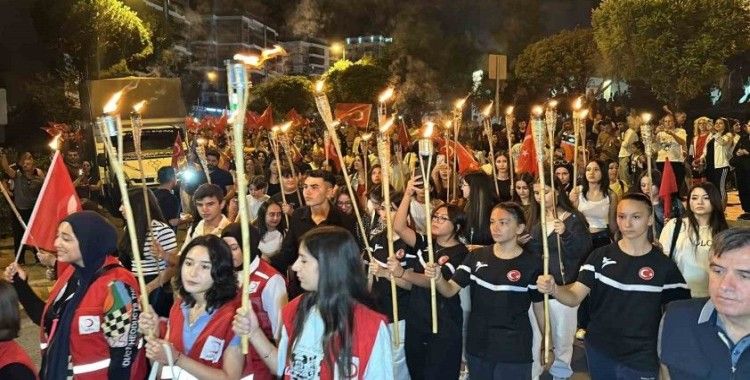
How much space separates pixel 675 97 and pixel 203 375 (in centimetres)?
2245

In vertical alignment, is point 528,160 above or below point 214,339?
above

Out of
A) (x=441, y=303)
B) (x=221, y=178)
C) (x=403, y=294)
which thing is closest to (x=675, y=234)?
(x=441, y=303)

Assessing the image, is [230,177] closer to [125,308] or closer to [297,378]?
[125,308]

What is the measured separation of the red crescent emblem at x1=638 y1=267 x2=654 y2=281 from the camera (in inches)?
180

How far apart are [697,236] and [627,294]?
1.42 m

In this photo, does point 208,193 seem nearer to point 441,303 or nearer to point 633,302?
point 441,303

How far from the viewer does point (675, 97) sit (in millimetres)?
23344

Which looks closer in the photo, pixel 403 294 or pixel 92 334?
pixel 92 334

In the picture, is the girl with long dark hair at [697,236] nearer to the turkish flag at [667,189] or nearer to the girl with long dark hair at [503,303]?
the girl with long dark hair at [503,303]

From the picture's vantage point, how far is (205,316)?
3836mm

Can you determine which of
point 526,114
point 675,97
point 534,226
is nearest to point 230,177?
point 534,226

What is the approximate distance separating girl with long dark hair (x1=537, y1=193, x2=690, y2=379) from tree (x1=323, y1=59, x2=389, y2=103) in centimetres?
4422

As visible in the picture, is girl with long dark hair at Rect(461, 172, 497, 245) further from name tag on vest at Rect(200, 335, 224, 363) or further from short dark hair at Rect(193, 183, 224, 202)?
name tag on vest at Rect(200, 335, 224, 363)

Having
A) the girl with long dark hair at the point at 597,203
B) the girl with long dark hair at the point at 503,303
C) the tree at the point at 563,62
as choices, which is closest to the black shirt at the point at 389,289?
the girl with long dark hair at the point at 503,303
